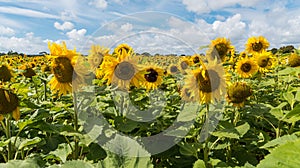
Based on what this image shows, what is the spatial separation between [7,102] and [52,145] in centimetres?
66

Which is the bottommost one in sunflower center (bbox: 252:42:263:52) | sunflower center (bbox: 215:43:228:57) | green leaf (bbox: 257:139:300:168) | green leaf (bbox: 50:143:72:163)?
green leaf (bbox: 50:143:72:163)

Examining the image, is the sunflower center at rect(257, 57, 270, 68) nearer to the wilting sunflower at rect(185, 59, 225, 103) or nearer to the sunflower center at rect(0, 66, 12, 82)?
the wilting sunflower at rect(185, 59, 225, 103)

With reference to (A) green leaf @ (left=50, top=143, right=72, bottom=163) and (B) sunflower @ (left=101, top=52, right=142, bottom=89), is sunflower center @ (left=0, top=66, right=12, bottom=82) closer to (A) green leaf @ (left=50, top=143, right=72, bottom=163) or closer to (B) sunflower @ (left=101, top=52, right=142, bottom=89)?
(B) sunflower @ (left=101, top=52, right=142, bottom=89)

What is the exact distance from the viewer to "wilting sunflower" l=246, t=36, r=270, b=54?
4900 millimetres

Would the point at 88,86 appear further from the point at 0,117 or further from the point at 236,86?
the point at 236,86

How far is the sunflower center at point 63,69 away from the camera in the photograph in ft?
7.73

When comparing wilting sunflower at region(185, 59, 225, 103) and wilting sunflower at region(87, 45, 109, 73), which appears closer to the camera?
wilting sunflower at region(185, 59, 225, 103)

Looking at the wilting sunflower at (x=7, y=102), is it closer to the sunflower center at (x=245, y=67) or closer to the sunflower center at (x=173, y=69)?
the sunflower center at (x=245, y=67)

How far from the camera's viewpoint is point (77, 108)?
7.55 feet

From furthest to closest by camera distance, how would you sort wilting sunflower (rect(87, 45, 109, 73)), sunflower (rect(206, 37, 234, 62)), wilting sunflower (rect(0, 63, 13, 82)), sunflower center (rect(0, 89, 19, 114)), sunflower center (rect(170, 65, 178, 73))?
sunflower center (rect(170, 65, 178, 73)), wilting sunflower (rect(0, 63, 13, 82)), sunflower (rect(206, 37, 234, 62)), wilting sunflower (rect(87, 45, 109, 73)), sunflower center (rect(0, 89, 19, 114))

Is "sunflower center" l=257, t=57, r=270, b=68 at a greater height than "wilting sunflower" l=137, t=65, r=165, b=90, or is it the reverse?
"sunflower center" l=257, t=57, r=270, b=68

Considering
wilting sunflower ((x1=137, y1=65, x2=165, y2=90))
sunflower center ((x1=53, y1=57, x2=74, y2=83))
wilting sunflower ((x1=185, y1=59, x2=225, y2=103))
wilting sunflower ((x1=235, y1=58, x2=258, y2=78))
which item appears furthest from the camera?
wilting sunflower ((x1=235, y1=58, x2=258, y2=78))

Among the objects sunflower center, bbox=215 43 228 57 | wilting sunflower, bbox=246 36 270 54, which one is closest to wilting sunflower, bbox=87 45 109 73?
sunflower center, bbox=215 43 228 57

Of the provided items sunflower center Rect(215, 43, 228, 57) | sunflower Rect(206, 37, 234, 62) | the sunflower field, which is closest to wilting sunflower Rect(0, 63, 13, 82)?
the sunflower field
